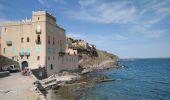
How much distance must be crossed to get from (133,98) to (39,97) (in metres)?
18.3

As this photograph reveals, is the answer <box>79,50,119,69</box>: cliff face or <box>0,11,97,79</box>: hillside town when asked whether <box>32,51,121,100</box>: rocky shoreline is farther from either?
<box>79,50,119,69</box>: cliff face

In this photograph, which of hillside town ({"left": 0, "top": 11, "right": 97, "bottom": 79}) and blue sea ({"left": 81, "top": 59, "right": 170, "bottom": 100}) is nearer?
blue sea ({"left": 81, "top": 59, "right": 170, "bottom": 100})

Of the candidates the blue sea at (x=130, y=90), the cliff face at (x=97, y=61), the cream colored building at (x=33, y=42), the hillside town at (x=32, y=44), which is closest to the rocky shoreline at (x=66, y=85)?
the blue sea at (x=130, y=90)

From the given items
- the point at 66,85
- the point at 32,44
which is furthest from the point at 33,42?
the point at 66,85

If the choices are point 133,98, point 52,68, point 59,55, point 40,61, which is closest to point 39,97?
point 133,98

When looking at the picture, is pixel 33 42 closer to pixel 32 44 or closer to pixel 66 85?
pixel 32 44

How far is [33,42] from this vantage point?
48688 mm

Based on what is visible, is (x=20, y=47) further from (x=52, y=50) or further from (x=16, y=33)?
(x=52, y=50)

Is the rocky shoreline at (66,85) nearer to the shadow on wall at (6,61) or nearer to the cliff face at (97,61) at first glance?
the shadow on wall at (6,61)

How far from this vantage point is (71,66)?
67938 mm

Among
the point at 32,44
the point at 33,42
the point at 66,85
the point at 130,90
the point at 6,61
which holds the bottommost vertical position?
the point at 130,90

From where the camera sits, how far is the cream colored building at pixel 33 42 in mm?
47969

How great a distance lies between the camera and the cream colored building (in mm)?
47969

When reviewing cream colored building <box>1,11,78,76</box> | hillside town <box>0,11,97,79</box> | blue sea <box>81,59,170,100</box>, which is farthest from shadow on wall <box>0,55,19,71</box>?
blue sea <box>81,59,170,100</box>
